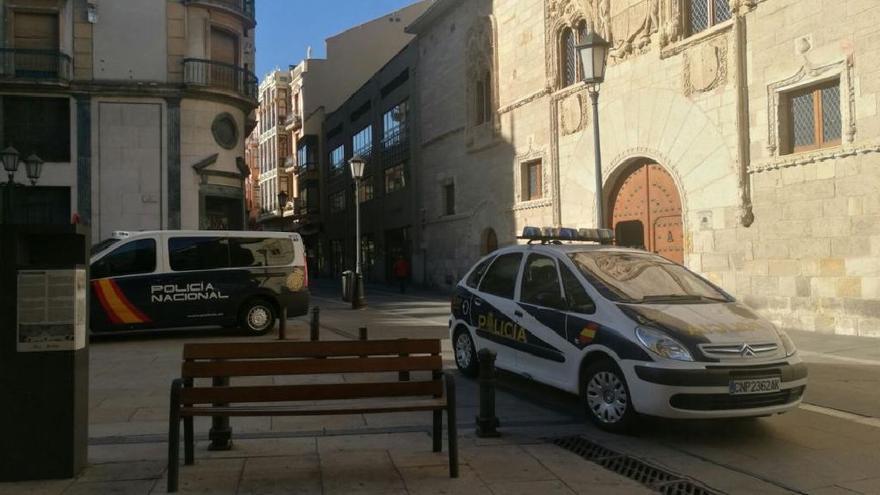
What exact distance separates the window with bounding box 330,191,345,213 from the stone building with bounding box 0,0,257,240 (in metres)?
21.2

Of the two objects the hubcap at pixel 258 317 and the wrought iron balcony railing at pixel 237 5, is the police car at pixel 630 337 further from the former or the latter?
the wrought iron balcony railing at pixel 237 5

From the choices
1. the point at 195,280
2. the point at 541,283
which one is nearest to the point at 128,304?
the point at 195,280

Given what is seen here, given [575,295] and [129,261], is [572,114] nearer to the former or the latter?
[129,261]

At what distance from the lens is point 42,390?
476 centimetres

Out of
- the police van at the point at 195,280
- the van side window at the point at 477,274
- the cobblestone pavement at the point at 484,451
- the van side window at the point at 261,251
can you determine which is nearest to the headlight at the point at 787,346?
the cobblestone pavement at the point at 484,451

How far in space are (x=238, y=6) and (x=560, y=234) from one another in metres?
24.4

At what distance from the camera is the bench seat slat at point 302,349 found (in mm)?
5203

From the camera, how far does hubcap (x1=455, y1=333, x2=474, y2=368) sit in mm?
9109

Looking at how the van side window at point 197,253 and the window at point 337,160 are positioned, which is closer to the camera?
the van side window at point 197,253

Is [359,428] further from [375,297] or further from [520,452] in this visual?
[375,297]

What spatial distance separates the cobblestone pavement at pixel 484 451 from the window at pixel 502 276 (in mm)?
1125

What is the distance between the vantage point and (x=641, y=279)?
7.25 meters

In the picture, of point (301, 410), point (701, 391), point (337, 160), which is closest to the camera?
point (301, 410)

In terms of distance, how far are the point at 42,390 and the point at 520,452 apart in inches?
131
